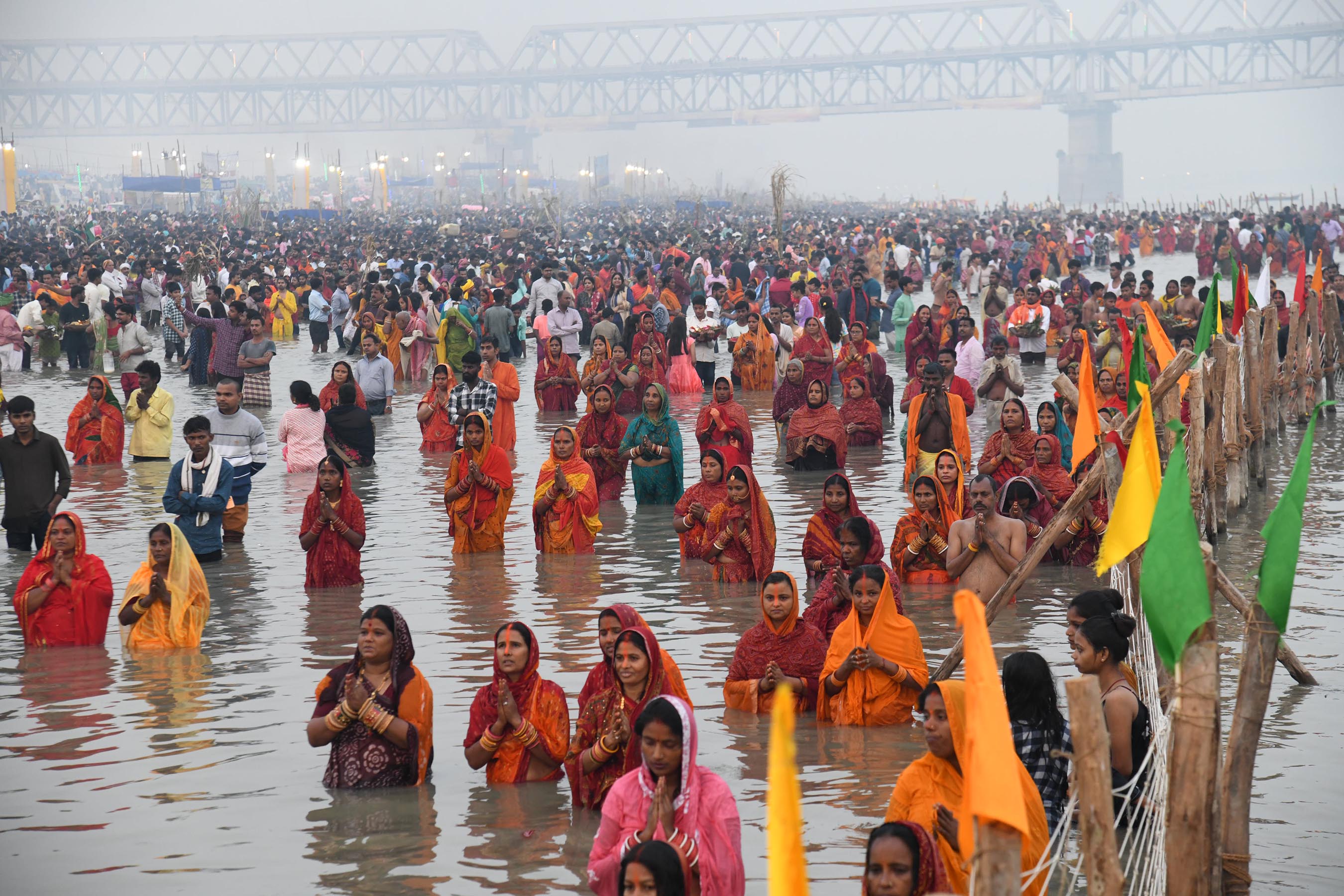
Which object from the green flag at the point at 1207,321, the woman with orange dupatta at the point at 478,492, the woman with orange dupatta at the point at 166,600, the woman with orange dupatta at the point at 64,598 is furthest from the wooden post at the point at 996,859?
the green flag at the point at 1207,321

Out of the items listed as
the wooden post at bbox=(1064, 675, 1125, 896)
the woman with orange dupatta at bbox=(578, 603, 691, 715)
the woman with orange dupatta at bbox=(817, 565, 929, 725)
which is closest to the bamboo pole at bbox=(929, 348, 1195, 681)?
the woman with orange dupatta at bbox=(817, 565, 929, 725)

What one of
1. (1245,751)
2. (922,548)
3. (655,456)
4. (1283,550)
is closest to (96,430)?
(655,456)

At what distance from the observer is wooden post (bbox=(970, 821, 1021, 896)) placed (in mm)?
2893

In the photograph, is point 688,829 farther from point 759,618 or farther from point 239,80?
point 239,80

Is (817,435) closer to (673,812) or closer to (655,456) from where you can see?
(655,456)

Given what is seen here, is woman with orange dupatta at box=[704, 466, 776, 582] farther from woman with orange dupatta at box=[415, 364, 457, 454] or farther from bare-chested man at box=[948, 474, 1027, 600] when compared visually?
woman with orange dupatta at box=[415, 364, 457, 454]

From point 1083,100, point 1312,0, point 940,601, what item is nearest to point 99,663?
point 940,601

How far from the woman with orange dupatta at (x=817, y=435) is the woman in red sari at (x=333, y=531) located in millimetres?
4061

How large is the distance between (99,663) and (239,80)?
17229 centimetres

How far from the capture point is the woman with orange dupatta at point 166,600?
736 cm

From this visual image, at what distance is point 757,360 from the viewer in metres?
18.2

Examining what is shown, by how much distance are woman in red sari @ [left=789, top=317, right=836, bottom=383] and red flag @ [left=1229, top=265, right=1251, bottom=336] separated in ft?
10.8

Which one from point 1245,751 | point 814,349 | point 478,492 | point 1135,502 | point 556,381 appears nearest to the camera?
point 1245,751

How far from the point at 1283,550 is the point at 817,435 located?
7786mm
